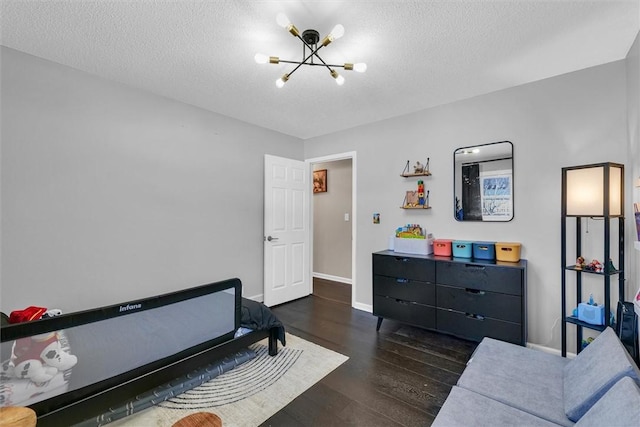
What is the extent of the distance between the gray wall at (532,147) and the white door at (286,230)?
129 centimetres

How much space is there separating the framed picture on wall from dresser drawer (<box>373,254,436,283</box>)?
254cm

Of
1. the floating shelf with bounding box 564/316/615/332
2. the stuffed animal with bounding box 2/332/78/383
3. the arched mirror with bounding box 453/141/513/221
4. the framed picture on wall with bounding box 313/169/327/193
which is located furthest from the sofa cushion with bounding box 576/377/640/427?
the framed picture on wall with bounding box 313/169/327/193

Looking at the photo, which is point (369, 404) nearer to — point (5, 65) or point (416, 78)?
point (416, 78)

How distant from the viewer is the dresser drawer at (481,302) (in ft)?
7.59

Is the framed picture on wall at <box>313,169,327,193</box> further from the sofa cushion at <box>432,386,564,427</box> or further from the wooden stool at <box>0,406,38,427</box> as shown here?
the wooden stool at <box>0,406,38,427</box>

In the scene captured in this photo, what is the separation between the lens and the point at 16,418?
105 centimetres

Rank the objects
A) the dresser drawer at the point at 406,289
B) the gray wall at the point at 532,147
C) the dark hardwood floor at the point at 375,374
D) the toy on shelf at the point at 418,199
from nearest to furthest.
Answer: the dark hardwood floor at the point at 375,374, the gray wall at the point at 532,147, the dresser drawer at the point at 406,289, the toy on shelf at the point at 418,199

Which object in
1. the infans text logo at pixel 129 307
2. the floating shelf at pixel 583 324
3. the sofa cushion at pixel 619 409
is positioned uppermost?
the infans text logo at pixel 129 307

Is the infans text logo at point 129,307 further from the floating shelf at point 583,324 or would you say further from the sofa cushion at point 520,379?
the floating shelf at point 583,324

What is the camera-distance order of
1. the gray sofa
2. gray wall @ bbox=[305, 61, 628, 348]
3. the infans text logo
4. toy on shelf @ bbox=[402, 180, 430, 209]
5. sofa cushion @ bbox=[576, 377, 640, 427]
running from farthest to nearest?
1. toy on shelf @ bbox=[402, 180, 430, 209]
2. gray wall @ bbox=[305, 61, 628, 348]
3. the infans text logo
4. the gray sofa
5. sofa cushion @ bbox=[576, 377, 640, 427]

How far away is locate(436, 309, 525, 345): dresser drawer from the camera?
232 centimetres

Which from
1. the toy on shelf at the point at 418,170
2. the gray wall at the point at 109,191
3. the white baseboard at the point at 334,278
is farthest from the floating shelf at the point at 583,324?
the gray wall at the point at 109,191

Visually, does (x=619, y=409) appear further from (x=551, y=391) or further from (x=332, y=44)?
(x=332, y=44)

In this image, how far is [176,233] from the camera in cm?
302
